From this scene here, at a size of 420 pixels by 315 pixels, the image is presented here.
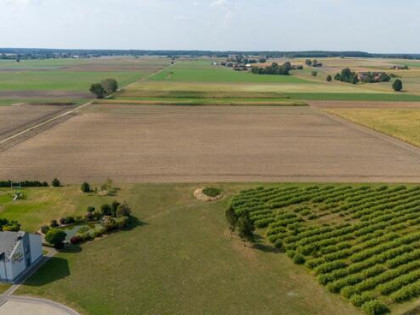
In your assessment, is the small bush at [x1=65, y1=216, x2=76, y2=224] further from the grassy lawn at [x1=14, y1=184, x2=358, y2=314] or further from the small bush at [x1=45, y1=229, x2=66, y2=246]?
the grassy lawn at [x1=14, y1=184, x2=358, y2=314]

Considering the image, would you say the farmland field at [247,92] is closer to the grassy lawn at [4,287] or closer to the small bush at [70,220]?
the small bush at [70,220]

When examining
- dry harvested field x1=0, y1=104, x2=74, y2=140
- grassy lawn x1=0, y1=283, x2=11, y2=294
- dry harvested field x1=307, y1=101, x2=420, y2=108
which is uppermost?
dry harvested field x1=307, y1=101, x2=420, y2=108

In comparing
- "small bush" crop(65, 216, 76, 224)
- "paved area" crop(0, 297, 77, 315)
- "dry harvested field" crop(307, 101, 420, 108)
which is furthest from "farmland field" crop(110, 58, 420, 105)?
"paved area" crop(0, 297, 77, 315)

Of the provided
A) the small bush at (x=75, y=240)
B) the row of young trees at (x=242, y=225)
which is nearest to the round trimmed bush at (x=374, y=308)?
the row of young trees at (x=242, y=225)

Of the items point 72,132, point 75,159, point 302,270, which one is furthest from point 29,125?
point 302,270

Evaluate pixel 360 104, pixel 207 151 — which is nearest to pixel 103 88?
pixel 207 151

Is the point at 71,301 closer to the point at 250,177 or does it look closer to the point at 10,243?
the point at 10,243
